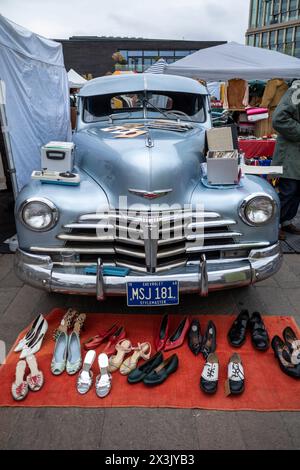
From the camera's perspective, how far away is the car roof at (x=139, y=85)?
3.53 metres

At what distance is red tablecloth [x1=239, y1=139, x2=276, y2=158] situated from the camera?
588 centimetres

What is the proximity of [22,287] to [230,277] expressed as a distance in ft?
6.54

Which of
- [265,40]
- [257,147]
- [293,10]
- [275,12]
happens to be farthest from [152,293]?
[275,12]

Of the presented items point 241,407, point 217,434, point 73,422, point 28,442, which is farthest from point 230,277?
point 28,442

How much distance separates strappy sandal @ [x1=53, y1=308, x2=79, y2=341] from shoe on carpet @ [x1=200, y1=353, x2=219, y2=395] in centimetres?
100

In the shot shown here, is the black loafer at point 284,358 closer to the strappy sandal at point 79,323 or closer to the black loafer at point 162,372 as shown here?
the black loafer at point 162,372

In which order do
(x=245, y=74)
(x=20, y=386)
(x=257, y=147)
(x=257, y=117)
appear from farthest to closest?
1. (x=245, y=74)
2. (x=257, y=117)
3. (x=257, y=147)
4. (x=20, y=386)

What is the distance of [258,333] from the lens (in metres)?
2.41

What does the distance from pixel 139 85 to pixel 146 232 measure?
2.05 metres

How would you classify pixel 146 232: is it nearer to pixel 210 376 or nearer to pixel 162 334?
pixel 162 334

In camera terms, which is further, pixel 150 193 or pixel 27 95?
pixel 27 95

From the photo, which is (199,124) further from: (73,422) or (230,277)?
(73,422)

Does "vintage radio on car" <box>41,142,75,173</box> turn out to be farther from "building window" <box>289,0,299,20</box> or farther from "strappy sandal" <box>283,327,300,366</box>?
"building window" <box>289,0,299,20</box>

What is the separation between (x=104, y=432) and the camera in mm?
1753
